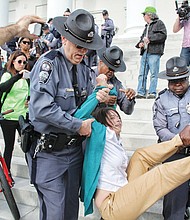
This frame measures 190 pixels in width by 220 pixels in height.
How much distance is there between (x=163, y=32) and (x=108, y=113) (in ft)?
10.8

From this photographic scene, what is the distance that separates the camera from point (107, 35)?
7.28 meters

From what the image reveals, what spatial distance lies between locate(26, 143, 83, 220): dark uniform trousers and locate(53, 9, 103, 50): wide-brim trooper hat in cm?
71

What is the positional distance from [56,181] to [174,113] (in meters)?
1.17

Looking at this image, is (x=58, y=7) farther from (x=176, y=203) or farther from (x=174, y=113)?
(x=176, y=203)

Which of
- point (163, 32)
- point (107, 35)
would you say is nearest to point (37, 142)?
point (163, 32)

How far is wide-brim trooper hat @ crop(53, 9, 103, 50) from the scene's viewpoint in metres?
1.85

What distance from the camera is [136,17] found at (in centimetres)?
921

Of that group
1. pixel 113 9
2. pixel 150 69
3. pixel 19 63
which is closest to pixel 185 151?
pixel 19 63

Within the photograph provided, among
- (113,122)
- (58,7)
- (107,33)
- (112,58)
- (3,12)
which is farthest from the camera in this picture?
(3,12)

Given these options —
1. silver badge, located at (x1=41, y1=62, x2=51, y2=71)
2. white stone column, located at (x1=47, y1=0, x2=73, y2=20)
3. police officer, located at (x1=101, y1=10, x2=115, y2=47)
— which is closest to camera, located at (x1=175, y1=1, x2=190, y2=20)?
police officer, located at (x1=101, y1=10, x2=115, y2=47)

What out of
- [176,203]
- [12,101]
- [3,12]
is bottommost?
[176,203]

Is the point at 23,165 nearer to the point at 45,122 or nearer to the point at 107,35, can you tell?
A: the point at 45,122

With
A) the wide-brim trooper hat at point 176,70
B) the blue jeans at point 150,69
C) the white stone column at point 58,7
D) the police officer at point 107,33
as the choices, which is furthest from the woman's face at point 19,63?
the white stone column at point 58,7

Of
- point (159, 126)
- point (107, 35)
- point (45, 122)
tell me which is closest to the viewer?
point (45, 122)
